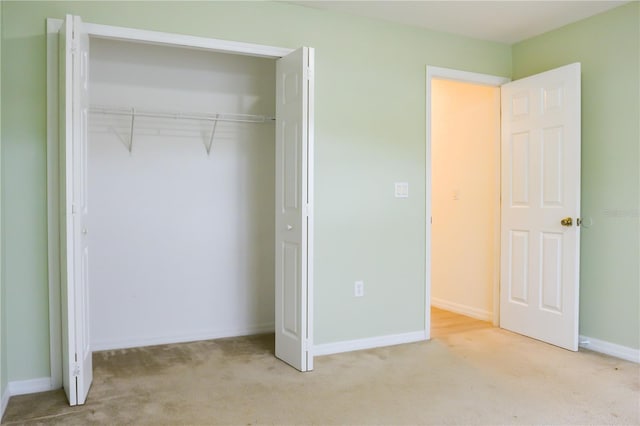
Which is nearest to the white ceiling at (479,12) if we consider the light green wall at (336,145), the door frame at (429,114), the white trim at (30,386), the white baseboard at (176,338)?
the light green wall at (336,145)

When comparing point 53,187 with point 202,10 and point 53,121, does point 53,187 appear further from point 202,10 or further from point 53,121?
point 202,10

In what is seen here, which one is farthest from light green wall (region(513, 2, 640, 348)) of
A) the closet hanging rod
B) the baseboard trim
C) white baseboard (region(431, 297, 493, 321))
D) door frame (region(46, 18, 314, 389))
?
door frame (region(46, 18, 314, 389))

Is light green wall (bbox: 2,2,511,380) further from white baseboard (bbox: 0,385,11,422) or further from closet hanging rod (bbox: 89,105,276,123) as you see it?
closet hanging rod (bbox: 89,105,276,123)

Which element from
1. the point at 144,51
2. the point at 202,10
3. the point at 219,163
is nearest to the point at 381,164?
the point at 219,163

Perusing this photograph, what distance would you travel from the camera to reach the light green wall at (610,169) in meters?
3.48

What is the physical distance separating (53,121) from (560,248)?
11.8ft

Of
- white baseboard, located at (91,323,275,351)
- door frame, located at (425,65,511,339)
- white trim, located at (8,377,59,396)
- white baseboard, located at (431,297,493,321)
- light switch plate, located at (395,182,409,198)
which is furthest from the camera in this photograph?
white baseboard, located at (431,297,493,321)

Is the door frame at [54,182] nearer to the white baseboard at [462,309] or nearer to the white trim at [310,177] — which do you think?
the white trim at [310,177]

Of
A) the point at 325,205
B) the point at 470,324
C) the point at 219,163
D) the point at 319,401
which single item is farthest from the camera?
the point at 470,324

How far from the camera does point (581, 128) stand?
3844 millimetres

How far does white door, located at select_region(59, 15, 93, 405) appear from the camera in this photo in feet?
8.50

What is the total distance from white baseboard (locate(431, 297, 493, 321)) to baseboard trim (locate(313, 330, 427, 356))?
93 cm

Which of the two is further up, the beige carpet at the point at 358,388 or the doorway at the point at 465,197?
the doorway at the point at 465,197

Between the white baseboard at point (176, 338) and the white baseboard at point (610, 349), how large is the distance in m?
2.51
